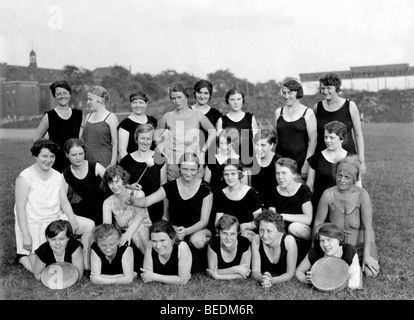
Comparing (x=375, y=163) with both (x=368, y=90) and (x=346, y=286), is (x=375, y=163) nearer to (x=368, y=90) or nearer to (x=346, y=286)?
(x=346, y=286)

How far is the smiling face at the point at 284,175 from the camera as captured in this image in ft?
17.2

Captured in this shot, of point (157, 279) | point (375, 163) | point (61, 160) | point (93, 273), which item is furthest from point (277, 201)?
point (375, 163)

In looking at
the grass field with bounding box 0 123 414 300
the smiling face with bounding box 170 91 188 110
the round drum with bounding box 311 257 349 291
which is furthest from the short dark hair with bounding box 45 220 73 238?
the round drum with bounding box 311 257 349 291

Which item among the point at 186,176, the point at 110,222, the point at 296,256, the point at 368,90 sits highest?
the point at 368,90

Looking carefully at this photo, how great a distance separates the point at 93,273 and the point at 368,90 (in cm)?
6087

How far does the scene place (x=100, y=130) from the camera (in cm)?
628

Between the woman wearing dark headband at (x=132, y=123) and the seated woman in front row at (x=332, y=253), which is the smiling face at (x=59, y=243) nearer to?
the woman wearing dark headband at (x=132, y=123)

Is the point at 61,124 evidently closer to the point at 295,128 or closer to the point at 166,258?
the point at 166,258

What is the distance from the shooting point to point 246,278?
5.08 m

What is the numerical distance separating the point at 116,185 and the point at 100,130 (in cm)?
128

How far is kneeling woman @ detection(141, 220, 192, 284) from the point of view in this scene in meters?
4.85

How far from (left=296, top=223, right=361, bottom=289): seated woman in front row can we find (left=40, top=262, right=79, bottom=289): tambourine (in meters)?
2.38

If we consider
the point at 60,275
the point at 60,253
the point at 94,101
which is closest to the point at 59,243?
the point at 60,253
